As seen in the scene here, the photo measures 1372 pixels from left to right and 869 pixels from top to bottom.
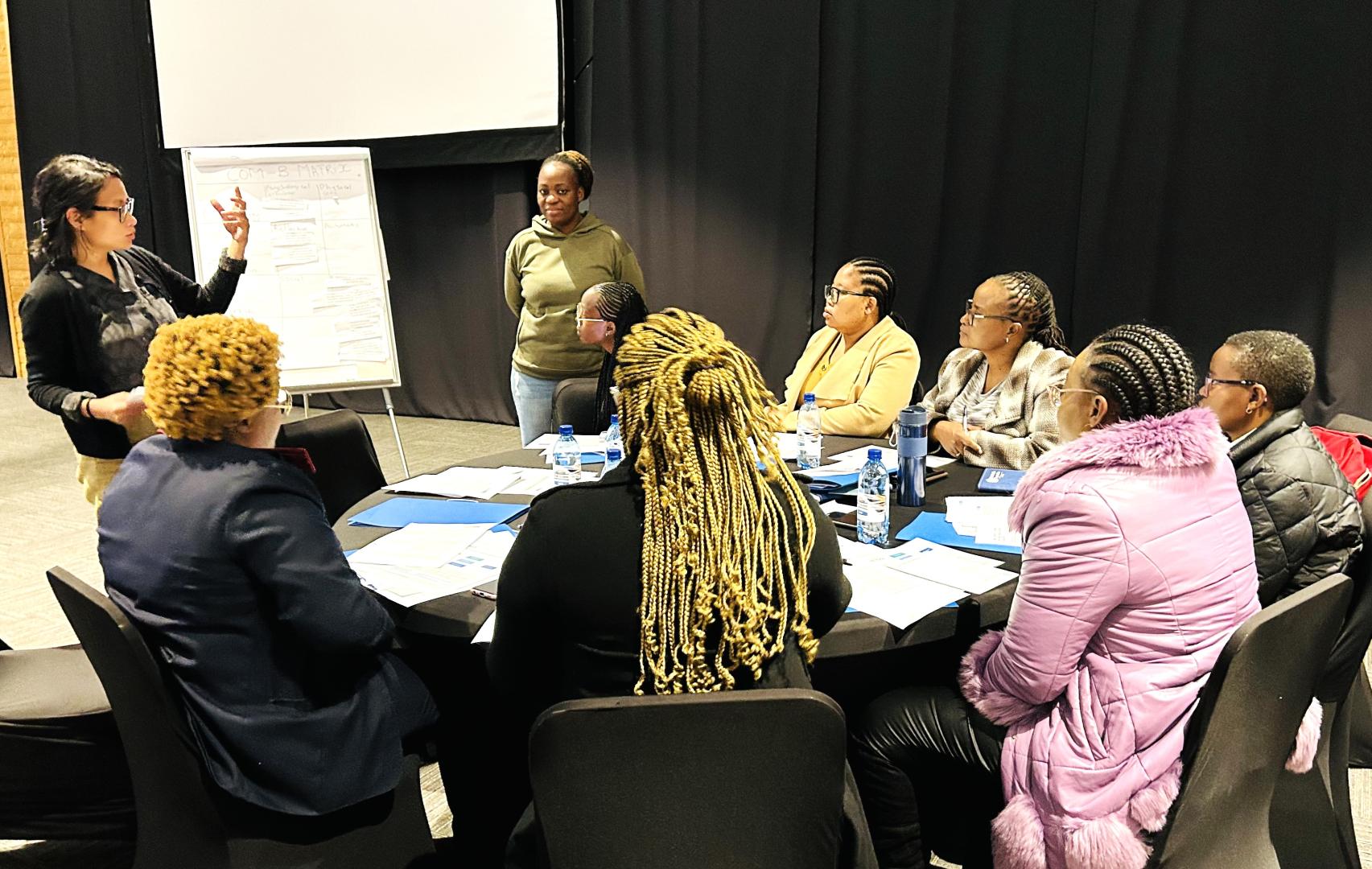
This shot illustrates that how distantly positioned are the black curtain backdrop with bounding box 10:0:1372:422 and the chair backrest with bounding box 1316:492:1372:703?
3003mm

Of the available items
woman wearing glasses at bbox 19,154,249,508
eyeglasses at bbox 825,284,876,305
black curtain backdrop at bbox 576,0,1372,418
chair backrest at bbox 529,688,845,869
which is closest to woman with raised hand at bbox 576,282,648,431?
eyeglasses at bbox 825,284,876,305

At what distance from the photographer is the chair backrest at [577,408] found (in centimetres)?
333

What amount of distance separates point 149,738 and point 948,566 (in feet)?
4.79

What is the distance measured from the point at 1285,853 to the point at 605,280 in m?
3.04

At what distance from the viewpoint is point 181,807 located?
1541 mm

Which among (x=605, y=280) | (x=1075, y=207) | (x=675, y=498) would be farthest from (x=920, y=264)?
(x=675, y=498)

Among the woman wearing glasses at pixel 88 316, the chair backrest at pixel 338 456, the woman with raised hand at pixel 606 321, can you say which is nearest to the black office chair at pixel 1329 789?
the woman with raised hand at pixel 606 321

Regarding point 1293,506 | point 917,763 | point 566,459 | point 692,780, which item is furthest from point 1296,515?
point 566,459

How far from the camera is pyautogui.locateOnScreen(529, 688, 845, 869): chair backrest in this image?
3.84ft

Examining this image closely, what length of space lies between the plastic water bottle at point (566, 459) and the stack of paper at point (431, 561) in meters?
0.39

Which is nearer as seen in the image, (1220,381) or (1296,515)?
(1296,515)

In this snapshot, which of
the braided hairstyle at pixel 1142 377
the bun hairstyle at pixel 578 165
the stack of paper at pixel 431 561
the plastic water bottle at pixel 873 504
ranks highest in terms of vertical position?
the bun hairstyle at pixel 578 165

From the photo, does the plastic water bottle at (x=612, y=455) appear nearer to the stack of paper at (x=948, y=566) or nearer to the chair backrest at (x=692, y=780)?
the stack of paper at (x=948, y=566)

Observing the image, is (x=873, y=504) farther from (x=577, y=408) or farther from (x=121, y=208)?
(x=121, y=208)
